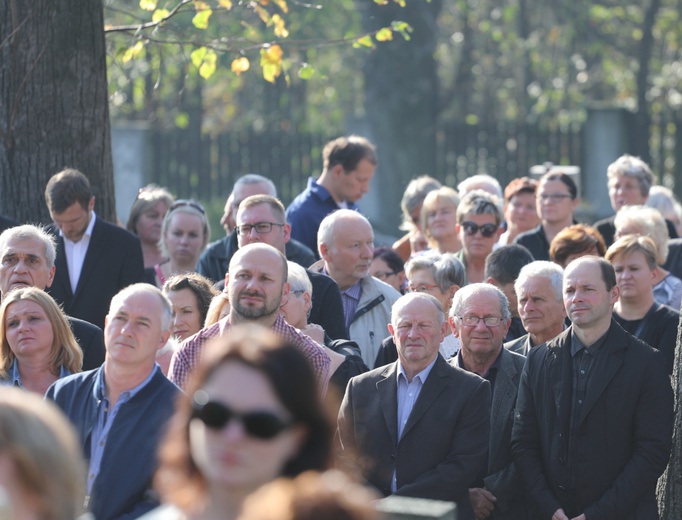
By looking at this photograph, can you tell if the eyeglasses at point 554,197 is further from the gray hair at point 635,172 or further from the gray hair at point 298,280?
the gray hair at point 298,280

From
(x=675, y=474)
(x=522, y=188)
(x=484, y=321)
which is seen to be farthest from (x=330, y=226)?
(x=522, y=188)

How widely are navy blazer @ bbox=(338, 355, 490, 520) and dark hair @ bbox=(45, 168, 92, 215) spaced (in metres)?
2.66

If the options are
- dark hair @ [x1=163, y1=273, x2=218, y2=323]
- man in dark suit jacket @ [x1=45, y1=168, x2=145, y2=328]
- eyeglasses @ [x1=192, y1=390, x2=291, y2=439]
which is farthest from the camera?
man in dark suit jacket @ [x1=45, y1=168, x2=145, y2=328]

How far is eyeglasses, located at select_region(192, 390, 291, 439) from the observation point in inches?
123

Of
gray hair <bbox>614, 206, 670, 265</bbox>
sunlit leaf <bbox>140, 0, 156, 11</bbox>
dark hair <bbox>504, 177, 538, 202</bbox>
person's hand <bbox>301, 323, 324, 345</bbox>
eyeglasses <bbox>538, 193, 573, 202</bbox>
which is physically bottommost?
person's hand <bbox>301, 323, 324, 345</bbox>

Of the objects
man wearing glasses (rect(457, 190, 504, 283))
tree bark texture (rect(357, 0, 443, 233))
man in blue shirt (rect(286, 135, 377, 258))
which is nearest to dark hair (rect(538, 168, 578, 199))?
man wearing glasses (rect(457, 190, 504, 283))

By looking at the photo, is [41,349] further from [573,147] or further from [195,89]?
[195,89]

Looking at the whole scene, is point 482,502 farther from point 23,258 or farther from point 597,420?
point 23,258

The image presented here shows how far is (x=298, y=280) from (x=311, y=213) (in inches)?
104

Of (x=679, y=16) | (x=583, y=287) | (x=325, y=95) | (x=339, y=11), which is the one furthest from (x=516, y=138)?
(x=583, y=287)

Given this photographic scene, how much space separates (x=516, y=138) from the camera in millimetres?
20344

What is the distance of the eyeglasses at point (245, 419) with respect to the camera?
3.12m

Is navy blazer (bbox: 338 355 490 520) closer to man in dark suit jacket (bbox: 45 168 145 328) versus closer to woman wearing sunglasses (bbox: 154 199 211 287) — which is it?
man in dark suit jacket (bbox: 45 168 145 328)

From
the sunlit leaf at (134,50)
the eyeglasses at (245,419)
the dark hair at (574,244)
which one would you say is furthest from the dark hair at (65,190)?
the eyeglasses at (245,419)
